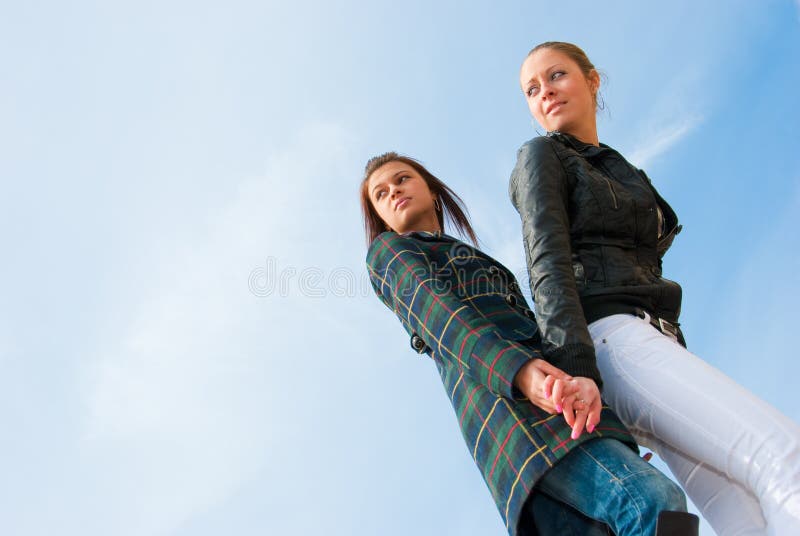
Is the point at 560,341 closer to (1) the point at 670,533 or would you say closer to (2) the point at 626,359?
(2) the point at 626,359

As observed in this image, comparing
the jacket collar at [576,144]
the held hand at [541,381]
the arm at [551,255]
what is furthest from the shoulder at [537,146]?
the held hand at [541,381]

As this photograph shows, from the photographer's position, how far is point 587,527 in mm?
2279

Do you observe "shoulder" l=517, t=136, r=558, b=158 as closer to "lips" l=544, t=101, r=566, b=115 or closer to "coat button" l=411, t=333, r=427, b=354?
"lips" l=544, t=101, r=566, b=115

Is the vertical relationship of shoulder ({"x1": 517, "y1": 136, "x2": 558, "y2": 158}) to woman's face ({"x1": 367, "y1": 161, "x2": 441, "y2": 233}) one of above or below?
below

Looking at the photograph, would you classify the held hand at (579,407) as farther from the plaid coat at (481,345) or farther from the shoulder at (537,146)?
the shoulder at (537,146)

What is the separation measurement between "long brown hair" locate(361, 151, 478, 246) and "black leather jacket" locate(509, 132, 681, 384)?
1287 millimetres

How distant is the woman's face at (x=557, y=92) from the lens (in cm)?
320

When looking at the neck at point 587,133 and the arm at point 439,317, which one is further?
the neck at point 587,133

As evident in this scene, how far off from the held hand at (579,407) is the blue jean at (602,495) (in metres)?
0.09

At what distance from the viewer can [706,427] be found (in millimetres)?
2141

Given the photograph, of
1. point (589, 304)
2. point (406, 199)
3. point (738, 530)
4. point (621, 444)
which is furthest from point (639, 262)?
point (406, 199)

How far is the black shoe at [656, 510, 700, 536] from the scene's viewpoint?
1.92m

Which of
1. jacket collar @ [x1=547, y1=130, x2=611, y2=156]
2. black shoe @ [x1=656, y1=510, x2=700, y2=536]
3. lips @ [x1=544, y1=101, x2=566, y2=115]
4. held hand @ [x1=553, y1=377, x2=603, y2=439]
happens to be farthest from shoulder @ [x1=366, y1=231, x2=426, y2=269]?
black shoe @ [x1=656, y1=510, x2=700, y2=536]

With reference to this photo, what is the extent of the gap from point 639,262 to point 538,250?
478mm
